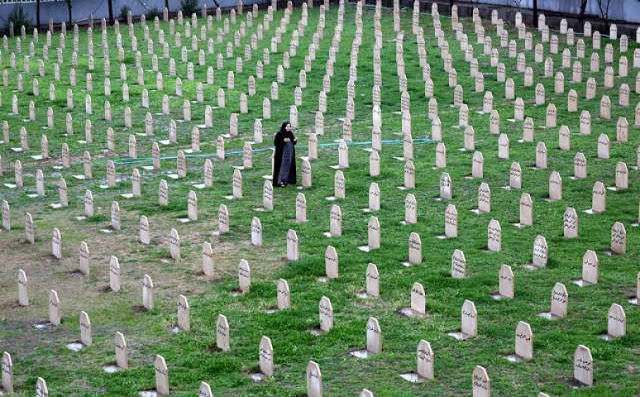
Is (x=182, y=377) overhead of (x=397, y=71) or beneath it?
beneath

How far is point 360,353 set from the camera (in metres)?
15.4

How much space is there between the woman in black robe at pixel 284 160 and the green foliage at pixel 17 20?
18284 millimetres

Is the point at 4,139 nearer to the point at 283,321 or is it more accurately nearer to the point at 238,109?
the point at 238,109

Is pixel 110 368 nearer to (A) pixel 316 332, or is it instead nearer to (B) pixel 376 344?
(A) pixel 316 332

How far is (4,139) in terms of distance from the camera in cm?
2756

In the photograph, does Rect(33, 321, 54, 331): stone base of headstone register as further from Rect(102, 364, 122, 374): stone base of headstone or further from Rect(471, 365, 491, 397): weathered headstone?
Rect(471, 365, 491, 397): weathered headstone

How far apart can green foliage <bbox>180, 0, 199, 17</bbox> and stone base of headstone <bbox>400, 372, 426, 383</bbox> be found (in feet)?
91.9

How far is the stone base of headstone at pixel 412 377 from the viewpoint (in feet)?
47.7

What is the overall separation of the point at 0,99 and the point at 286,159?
10669 millimetres

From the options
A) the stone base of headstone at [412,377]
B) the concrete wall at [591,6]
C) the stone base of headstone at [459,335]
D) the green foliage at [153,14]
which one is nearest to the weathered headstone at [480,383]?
the stone base of headstone at [412,377]

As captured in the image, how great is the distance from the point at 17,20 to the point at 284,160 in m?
18.7

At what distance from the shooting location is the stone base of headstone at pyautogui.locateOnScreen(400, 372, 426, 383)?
573 inches

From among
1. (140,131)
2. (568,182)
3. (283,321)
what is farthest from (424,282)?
(140,131)

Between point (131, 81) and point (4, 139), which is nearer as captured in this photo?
point (4, 139)
